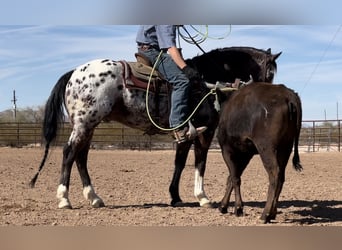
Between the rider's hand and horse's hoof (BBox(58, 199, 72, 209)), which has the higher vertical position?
the rider's hand

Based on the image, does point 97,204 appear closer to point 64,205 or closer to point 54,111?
point 64,205

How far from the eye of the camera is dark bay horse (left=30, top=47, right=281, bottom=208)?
5.74 metres

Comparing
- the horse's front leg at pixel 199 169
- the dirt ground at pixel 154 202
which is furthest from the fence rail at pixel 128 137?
the horse's front leg at pixel 199 169

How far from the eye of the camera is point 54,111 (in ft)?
20.2

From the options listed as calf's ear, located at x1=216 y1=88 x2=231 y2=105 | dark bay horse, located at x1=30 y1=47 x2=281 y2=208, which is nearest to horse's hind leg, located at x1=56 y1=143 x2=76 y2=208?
dark bay horse, located at x1=30 y1=47 x2=281 y2=208

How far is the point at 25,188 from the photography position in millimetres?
7422

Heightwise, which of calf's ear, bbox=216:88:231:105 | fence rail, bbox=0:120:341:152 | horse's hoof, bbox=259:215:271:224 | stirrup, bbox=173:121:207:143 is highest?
calf's ear, bbox=216:88:231:105

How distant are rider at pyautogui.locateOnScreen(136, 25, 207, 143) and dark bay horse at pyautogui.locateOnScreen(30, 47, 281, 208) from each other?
0.23 meters

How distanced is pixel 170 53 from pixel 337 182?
4.73m

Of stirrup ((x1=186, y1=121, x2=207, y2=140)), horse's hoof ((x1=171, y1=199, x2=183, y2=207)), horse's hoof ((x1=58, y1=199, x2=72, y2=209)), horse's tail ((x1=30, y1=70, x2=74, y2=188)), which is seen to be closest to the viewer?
horse's hoof ((x1=58, y1=199, x2=72, y2=209))

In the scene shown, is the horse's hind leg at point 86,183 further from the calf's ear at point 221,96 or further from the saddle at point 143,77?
the calf's ear at point 221,96

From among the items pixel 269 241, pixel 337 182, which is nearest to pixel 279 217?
pixel 269 241

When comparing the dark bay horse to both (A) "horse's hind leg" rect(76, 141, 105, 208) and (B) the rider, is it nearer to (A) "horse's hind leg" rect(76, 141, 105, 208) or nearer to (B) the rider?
(A) "horse's hind leg" rect(76, 141, 105, 208)

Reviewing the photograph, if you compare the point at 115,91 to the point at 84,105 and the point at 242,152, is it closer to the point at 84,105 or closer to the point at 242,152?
the point at 84,105
